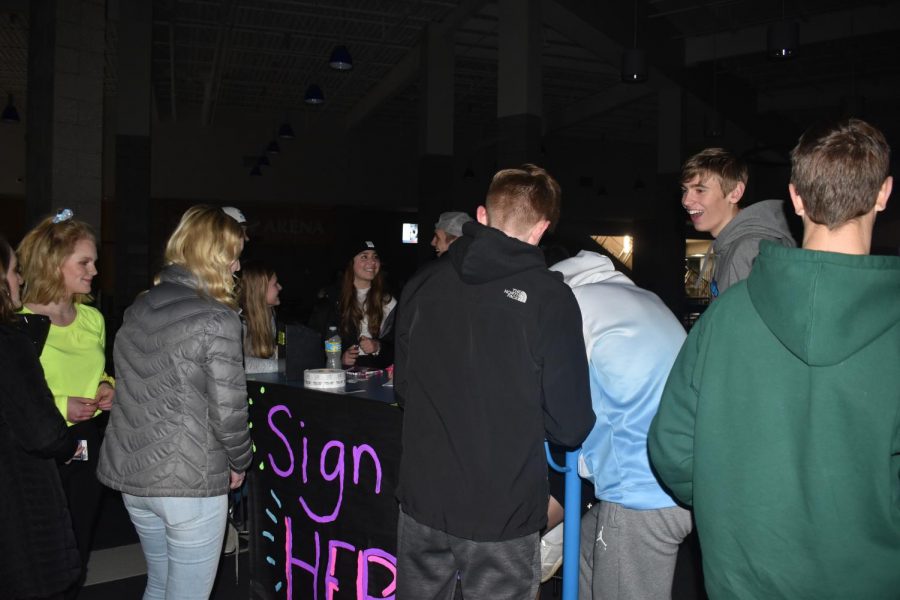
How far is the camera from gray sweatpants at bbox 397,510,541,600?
185 centimetres

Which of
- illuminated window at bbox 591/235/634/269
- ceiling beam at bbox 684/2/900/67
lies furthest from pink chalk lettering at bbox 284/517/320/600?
illuminated window at bbox 591/235/634/269

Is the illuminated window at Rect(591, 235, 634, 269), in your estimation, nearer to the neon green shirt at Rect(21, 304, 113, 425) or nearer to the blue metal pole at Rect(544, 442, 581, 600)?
the neon green shirt at Rect(21, 304, 113, 425)

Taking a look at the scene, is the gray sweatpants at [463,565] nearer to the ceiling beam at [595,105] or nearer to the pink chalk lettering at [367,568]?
the pink chalk lettering at [367,568]

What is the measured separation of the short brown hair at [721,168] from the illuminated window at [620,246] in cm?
2002

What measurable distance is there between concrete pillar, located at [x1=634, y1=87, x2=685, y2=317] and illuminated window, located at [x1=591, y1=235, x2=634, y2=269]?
6.76 metres

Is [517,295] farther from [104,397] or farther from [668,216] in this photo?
[668,216]

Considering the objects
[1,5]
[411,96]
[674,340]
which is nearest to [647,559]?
[674,340]

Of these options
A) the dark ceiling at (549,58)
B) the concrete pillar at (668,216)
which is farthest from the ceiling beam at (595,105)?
the concrete pillar at (668,216)

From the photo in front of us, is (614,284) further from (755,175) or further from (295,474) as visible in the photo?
(755,175)

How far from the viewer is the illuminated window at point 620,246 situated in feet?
73.7

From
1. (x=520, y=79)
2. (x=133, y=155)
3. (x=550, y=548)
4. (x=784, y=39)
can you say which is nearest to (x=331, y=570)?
(x=550, y=548)

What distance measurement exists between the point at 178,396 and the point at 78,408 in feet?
2.44

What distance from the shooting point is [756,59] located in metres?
13.9

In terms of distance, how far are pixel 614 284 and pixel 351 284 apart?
9.66ft
